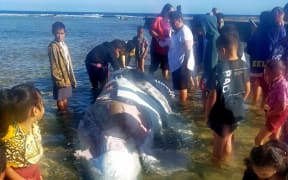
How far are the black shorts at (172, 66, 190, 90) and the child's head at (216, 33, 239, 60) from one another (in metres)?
2.77

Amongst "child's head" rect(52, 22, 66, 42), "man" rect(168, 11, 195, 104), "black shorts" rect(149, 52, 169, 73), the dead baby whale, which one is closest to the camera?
the dead baby whale

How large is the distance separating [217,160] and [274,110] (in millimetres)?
1107

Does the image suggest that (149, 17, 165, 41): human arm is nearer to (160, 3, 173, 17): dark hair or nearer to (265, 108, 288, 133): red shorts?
(160, 3, 173, 17): dark hair

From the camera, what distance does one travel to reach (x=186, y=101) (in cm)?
870

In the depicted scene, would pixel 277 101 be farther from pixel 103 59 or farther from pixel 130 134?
pixel 103 59

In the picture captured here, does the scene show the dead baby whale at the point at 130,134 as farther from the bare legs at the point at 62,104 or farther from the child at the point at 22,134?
the child at the point at 22,134

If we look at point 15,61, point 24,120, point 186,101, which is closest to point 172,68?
point 186,101

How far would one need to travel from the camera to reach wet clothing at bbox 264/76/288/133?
4.56m

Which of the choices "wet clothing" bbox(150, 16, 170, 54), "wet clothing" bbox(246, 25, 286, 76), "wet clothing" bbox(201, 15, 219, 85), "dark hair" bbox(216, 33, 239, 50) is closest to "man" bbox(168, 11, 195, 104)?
"wet clothing" bbox(201, 15, 219, 85)

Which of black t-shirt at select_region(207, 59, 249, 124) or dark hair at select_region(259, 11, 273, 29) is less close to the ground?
dark hair at select_region(259, 11, 273, 29)

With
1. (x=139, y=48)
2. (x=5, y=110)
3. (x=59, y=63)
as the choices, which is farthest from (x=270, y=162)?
(x=139, y=48)

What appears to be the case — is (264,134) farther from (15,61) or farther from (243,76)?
(15,61)

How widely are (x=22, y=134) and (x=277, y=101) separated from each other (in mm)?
2708

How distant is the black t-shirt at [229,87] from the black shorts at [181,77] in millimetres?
2687
